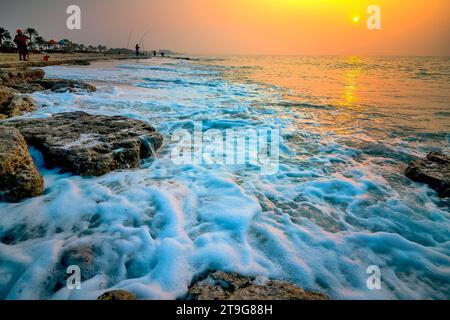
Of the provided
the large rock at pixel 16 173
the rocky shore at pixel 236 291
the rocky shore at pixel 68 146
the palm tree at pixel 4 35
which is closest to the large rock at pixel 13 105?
the rocky shore at pixel 68 146

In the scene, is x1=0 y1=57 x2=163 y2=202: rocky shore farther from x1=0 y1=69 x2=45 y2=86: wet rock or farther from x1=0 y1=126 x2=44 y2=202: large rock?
x1=0 y1=69 x2=45 y2=86: wet rock

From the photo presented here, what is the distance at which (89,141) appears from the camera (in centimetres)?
365

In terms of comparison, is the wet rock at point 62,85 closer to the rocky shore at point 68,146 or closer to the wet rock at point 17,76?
the wet rock at point 17,76

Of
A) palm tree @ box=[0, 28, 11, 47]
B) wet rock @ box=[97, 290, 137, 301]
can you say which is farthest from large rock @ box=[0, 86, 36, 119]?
palm tree @ box=[0, 28, 11, 47]

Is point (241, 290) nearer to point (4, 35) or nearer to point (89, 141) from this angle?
point (89, 141)

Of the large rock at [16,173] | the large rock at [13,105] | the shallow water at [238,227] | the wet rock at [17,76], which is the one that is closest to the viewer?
the shallow water at [238,227]

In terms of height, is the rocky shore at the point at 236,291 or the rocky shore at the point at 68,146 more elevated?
the rocky shore at the point at 68,146

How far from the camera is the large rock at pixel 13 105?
5.29 metres

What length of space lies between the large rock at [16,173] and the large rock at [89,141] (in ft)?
1.82

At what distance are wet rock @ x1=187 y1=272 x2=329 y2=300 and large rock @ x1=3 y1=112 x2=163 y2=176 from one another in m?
2.37

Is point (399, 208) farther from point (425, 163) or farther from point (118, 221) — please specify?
point (118, 221)

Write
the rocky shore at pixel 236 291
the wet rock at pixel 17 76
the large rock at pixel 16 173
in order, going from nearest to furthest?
the rocky shore at pixel 236 291 → the large rock at pixel 16 173 → the wet rock at pixel 17 76

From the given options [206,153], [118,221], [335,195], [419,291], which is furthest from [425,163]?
[118,221]

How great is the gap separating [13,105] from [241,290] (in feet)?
21.9
